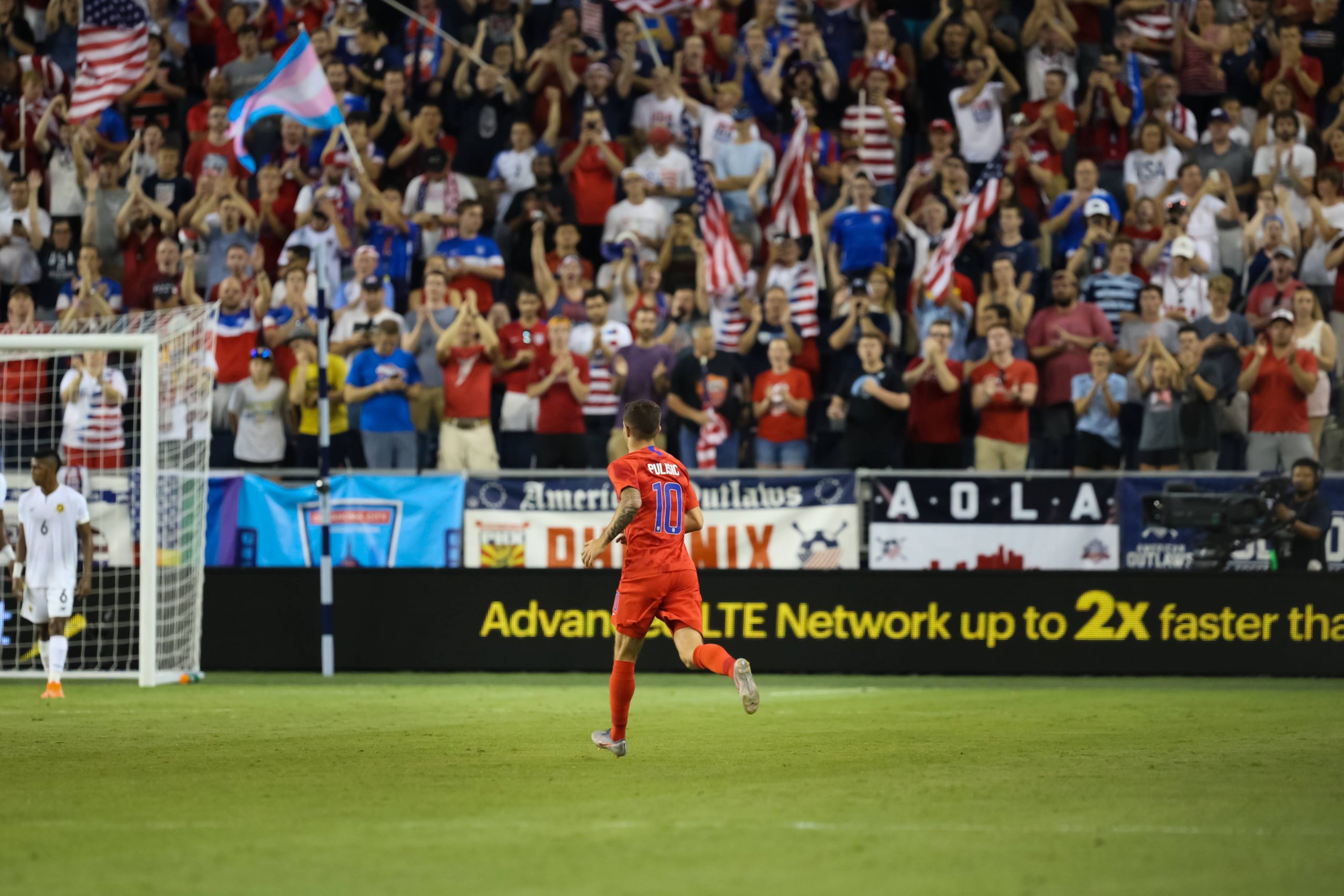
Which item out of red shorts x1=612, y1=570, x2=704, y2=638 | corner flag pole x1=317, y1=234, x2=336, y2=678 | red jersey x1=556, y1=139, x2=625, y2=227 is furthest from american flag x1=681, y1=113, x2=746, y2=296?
red shorts x1=612, y1=570, x2=704, y2=638

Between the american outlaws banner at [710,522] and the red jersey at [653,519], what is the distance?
715cm

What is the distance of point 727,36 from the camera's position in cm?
2284

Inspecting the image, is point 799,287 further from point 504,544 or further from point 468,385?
point 504,544

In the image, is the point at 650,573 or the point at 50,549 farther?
the point at 50,549

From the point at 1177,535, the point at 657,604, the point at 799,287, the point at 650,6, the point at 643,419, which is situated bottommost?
the point at 657,604

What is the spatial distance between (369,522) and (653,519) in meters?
8.42

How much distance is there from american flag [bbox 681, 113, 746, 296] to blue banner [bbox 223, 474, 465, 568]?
168 inches

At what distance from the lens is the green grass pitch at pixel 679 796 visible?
6809 mm

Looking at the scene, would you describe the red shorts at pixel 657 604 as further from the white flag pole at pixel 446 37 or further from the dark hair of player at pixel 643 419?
the white flag pole at pixel 446 37

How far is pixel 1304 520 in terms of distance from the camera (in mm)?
17203

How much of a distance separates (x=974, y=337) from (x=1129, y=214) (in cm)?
275

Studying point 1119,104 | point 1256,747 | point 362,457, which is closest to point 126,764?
point 1256,747

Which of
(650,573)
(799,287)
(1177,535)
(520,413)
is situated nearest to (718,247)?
(799,287)

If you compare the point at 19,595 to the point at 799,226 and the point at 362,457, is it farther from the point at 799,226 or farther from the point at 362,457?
the point at 799,226
